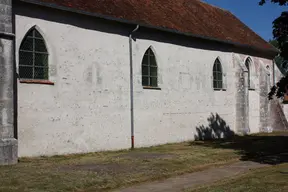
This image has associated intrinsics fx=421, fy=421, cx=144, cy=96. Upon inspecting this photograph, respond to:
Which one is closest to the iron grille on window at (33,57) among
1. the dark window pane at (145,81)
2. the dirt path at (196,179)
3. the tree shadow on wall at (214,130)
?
the dark window pane at (145,81)

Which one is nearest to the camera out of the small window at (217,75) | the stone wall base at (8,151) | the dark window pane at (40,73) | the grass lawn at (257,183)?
the grass lawn at (257,183)

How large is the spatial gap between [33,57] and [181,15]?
10705 mm

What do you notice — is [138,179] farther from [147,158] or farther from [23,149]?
[23,149]

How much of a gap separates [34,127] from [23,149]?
0.87 meters

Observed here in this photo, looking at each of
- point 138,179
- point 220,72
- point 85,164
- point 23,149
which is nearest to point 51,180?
point 138,179

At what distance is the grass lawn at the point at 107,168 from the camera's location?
982cm

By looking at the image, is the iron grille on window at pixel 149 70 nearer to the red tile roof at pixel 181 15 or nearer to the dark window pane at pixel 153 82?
the dark window pane at pixel 153 82

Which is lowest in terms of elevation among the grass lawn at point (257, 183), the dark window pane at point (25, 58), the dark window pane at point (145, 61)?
the grass lawn at point (257, 183)

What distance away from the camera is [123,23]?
60.3 feet

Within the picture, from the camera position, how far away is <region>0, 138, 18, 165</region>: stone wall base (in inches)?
499

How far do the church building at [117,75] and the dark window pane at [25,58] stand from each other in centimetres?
3

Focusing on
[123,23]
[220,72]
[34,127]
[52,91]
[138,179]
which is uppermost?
[123,23]

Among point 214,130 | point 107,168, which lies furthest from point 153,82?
point 107,168

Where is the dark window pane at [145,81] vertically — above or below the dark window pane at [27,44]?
below
